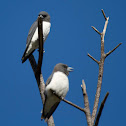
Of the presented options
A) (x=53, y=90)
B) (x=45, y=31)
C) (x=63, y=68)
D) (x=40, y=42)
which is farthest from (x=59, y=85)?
(x=45, y=31)

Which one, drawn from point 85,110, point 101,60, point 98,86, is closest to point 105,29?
point 101,60

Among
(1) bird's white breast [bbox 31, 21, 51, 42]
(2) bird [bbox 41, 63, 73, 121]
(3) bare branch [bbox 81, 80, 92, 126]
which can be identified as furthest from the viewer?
(1) bird's white breast [bbox 31, 21, 51, 42]

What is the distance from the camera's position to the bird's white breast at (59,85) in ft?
13.5

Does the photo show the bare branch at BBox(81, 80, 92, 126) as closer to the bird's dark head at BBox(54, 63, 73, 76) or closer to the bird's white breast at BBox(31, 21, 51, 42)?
the bird's dark head at BBox(54, 63, 73, 76)

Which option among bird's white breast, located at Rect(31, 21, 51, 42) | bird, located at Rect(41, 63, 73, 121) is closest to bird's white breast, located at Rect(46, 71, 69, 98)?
bird, located at Rect(41, 63, 73, 121)

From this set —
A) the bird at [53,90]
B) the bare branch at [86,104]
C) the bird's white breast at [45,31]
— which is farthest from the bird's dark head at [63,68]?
the bird's white breast at [45,31]

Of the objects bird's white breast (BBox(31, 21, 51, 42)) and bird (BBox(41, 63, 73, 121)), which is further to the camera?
bird's white breast (BBox(31, 21, 51, 42))

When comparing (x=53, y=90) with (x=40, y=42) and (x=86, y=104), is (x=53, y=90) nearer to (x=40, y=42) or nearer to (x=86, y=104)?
(x=86, y=104)

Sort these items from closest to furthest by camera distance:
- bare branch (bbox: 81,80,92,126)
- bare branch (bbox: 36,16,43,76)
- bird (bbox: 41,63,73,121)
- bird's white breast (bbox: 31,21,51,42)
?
bare branch (bbox: 81,80,92,126)
bare branch (bbox: 36,16,43,76)
bird (bbox: 41,63,73,121)
bird's white breast (bbox: 31,21,51,42)

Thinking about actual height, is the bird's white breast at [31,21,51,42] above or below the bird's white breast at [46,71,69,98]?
above

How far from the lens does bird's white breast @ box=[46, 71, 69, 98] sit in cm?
412

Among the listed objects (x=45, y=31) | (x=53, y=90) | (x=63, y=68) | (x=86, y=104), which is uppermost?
(x=45, y=31)

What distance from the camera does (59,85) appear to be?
163 inches

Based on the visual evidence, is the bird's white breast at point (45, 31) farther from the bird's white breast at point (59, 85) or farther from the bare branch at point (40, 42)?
the bird's white breast at point (59, 85)
